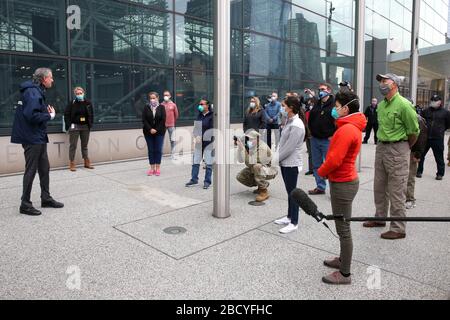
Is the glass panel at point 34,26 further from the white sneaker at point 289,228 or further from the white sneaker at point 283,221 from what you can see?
the white sneaker at point 289,228

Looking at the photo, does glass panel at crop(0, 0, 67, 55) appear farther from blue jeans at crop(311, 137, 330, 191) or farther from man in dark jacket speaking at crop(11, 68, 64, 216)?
blue jeans at crop(311, 137, 330, 191)

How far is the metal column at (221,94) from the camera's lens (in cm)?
504

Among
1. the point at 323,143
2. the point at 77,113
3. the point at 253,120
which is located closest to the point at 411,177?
the point at 323,143

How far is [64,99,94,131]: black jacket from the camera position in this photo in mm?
8961

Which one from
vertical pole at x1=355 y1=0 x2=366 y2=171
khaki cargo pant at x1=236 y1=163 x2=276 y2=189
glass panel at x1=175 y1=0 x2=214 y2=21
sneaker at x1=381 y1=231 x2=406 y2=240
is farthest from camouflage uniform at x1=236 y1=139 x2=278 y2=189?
glass panel at x1=175 y1=0 x2=214 y2=21

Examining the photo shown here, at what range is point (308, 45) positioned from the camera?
18.4m

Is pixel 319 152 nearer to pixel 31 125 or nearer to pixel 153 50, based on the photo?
pixel 31 125

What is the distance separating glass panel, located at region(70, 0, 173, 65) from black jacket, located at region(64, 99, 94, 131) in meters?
1.54

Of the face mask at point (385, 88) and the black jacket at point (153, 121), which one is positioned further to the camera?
the black jacket at point (153, 121)

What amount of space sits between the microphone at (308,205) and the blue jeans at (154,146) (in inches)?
239

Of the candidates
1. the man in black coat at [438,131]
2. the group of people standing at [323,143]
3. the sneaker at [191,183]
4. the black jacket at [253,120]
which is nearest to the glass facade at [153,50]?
the group of people standing at [323,143]

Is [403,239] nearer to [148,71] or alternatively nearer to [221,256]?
[221,256]

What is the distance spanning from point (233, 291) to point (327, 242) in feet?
5.39
